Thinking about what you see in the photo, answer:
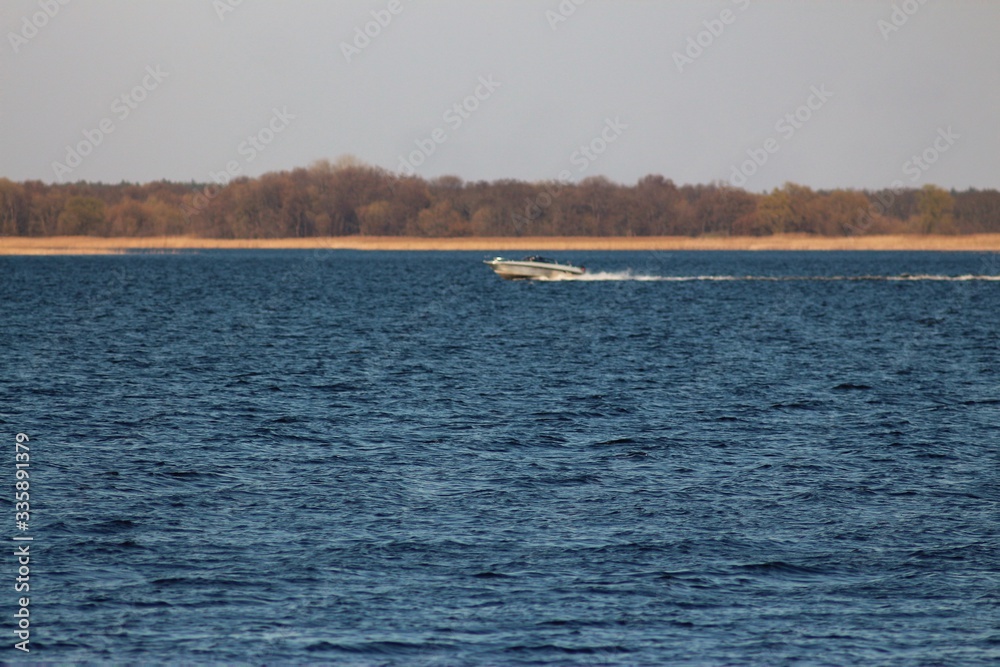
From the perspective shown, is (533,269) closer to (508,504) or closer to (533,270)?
(533,270)

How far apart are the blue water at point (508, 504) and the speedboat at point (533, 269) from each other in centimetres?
5326

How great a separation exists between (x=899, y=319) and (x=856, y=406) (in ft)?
130

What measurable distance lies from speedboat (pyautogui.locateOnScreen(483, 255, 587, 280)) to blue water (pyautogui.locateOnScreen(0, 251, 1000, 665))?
53.3m

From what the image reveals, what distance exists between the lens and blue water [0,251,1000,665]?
1470 centimetres

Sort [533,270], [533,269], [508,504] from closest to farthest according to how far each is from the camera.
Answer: [508,504]
[533,269]
[533,270]


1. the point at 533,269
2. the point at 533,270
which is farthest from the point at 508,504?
the point at 533,270

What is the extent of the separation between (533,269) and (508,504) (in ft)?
281

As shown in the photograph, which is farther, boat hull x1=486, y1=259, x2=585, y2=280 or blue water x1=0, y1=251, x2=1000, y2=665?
boat hull x1=486, y1=259, x2=585, y2=280

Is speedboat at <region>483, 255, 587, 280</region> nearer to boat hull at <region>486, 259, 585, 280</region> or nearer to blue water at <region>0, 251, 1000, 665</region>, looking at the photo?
boat hull at <region>486, 259, 585, 280</region>

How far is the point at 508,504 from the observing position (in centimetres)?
2127

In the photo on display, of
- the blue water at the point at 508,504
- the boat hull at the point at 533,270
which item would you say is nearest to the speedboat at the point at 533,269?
the boat hull at the point at 533,270

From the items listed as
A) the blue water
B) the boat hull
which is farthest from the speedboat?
the blue water

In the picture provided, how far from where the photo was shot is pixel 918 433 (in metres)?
29.3

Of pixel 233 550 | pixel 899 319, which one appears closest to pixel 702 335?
pixel 899 319
